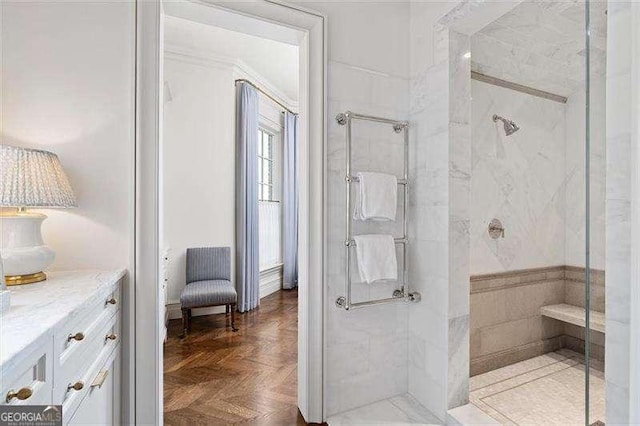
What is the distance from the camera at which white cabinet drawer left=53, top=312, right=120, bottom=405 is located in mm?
874

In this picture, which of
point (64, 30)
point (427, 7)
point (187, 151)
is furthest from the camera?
point (187, 151)

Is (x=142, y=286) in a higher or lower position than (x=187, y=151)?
lower

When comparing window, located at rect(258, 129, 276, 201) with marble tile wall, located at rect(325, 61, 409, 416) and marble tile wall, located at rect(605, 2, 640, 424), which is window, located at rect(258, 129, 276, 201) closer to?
marble tile wall, located at rect(325, 61, 409, 416)

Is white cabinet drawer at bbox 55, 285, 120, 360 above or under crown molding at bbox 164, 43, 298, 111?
under

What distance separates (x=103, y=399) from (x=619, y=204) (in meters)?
1.91

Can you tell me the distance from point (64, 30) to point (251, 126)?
8.11 ft

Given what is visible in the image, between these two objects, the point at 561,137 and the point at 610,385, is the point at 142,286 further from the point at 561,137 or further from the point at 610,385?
the point at 561,137

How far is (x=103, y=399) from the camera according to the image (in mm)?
1215

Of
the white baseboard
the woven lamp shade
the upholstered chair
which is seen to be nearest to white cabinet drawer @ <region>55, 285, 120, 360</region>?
the woven lamp shade

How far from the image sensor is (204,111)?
3504 mm

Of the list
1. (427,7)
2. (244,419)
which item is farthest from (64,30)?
(244,419)

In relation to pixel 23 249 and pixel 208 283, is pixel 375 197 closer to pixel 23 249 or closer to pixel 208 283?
pixel 23 249

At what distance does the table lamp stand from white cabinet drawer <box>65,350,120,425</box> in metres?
0.43

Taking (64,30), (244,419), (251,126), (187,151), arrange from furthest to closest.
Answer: (251,126), (187,151), (244,419), (64,30)
